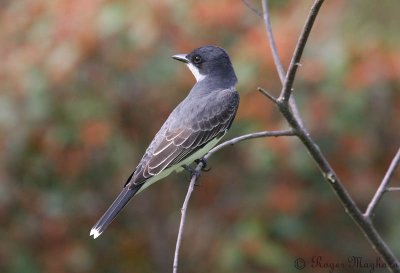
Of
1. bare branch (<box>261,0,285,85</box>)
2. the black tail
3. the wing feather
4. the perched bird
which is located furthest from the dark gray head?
bare branch (<box>261,0,285,85</box>)

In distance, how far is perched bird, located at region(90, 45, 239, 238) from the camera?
4.96 m

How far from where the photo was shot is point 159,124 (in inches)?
298

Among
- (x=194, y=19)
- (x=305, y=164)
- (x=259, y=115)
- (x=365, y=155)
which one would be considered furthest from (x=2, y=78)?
(x=365, y=155)

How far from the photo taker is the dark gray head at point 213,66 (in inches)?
222

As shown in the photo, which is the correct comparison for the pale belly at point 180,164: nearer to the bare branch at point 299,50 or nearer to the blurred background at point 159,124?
the blurred background at point 159,124

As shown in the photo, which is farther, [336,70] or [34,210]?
[34,210]

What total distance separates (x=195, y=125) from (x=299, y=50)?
7.30 feet

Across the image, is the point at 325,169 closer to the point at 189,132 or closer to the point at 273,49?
the point at 273,49

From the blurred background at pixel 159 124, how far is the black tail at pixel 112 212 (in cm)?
226

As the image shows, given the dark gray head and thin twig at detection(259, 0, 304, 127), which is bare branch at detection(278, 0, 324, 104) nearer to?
thin twig at detection(259, 0, 304, 127)

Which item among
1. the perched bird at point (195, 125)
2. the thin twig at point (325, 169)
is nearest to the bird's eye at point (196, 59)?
the perched bird at point (195, 125)

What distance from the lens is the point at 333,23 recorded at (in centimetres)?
779

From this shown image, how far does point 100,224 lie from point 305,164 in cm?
286

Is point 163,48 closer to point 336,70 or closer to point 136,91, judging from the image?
point 136,91
